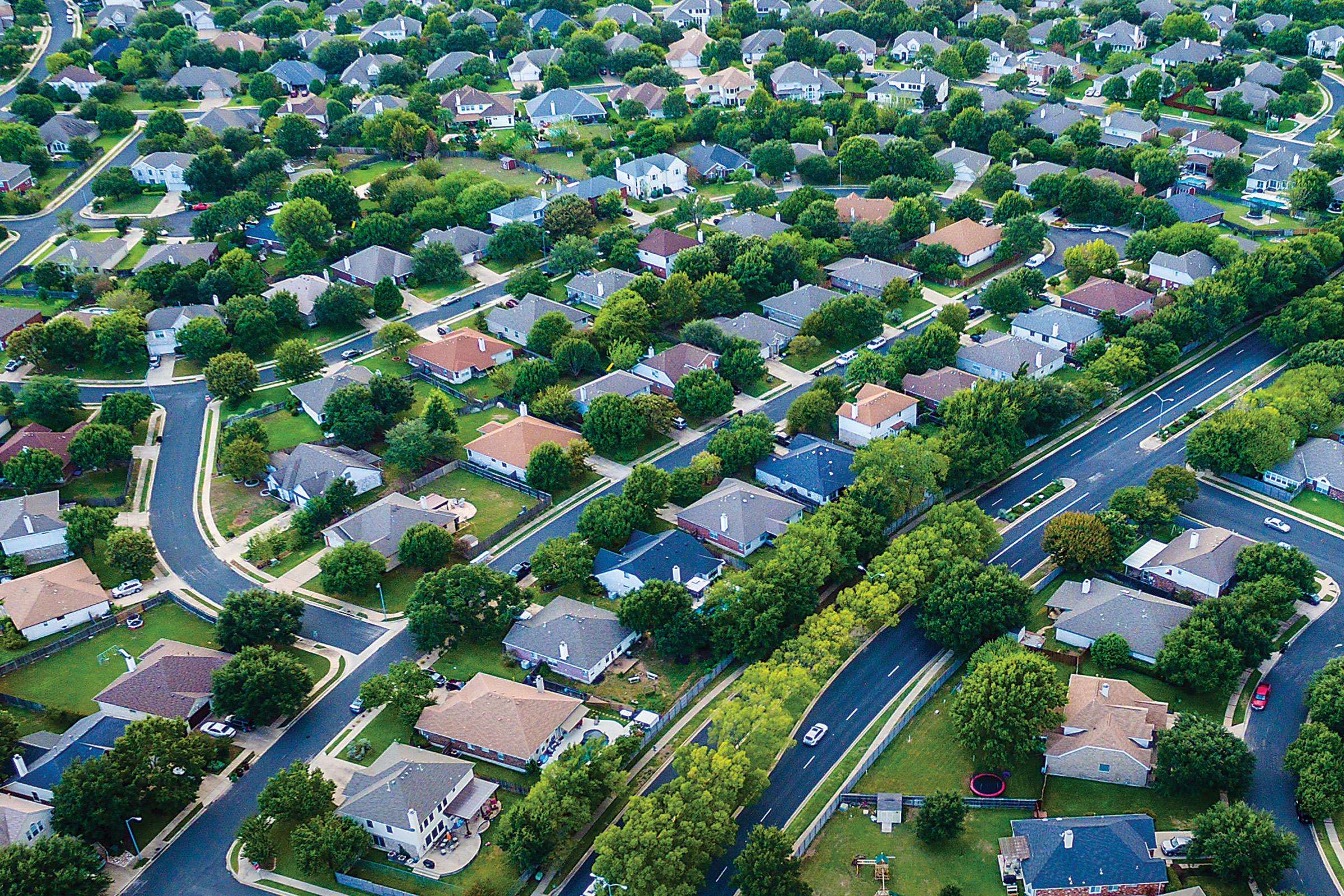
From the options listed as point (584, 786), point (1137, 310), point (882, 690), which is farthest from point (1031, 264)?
point (584, 786)

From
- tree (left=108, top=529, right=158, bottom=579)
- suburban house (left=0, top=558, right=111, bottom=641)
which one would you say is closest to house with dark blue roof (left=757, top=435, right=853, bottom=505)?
tree (left=108, top=529, right=158, bottom=579)

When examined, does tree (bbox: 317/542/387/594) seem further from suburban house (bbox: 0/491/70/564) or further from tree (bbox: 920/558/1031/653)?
tree (bbox: 920/558/1031/653)

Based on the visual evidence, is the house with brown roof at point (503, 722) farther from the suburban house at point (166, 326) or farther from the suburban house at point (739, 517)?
the suburban house at point (166, 326)

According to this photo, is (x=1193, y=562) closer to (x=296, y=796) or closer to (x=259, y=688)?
(x=296, y=796)

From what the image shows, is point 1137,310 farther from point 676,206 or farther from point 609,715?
point 609,715

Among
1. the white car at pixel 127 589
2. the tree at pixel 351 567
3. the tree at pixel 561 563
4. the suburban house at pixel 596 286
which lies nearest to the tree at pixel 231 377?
the white car at pixel 127 589

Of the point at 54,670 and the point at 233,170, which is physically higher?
the point at 233,170

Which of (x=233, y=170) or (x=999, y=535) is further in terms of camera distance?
(x=233, y=170)
